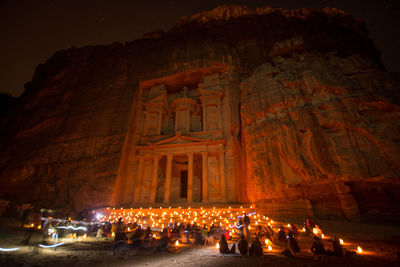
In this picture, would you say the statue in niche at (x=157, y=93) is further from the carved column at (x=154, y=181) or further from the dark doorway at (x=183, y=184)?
the dark doorway at (x=183, y=184)

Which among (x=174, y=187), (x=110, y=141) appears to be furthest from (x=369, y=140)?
(x=110, y=141)

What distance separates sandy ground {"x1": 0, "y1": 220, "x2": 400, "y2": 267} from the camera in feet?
18.6

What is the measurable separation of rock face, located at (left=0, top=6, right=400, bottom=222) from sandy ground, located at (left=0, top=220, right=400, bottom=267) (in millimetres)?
3606

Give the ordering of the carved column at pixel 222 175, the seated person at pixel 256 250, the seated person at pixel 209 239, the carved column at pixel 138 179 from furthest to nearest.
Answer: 1. the carved column at pixel 138 179
2. the carved column at pixel 222 175
3. the seated person at pixel 209 239
4. the seated person at pixel 256 250

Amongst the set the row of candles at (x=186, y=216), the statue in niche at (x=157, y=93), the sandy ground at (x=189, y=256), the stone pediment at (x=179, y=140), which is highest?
the statue in niche at (x=157, y=93)

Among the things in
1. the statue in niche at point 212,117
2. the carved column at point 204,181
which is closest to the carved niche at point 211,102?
the statue in niche at point 212,117

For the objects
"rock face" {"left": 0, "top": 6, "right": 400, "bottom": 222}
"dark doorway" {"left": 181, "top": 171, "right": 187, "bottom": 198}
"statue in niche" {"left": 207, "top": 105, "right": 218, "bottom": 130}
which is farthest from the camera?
"dark doorway" {"left": 181, "top": 171, "right": 187, "bottom": 198}

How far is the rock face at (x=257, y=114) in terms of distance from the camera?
37.9ft

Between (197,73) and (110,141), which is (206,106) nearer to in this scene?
(197,73)

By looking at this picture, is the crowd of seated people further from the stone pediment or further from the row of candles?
the stone pediment

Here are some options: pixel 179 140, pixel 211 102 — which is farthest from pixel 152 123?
pixel 211 102

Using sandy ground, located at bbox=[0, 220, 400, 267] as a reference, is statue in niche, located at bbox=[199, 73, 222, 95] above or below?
above

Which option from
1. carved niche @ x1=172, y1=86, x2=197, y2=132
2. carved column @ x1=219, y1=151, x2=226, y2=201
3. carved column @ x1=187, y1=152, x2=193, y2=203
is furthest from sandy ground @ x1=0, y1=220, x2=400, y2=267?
carved niche @ x1=172, y1=86, x2=197, y2=132

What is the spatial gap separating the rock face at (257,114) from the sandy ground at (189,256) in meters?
3.61
